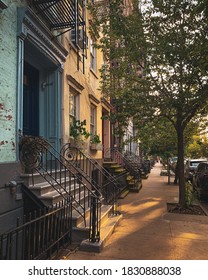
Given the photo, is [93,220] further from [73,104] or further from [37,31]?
[73,104]

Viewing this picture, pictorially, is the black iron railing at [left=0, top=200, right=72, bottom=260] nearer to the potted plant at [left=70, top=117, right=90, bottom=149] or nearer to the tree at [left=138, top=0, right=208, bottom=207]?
the potted plant at [left=70, top=117, right=90, bottom=149]

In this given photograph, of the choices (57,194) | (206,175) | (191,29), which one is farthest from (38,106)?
(206,175)

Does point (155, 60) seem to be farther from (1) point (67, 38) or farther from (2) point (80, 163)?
(2) point (80, 163)

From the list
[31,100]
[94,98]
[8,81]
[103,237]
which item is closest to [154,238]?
[103,237]

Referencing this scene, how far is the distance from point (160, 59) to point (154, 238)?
5553mm

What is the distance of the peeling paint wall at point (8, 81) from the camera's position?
204 inches

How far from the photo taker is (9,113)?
5383mm

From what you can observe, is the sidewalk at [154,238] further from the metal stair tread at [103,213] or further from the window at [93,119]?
the window at [93,119]

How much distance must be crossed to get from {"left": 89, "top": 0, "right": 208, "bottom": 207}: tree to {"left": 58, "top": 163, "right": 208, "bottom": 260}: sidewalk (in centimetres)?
156

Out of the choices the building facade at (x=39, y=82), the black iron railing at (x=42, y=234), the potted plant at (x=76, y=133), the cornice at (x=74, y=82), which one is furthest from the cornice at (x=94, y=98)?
the black iron railing at (x=42, y=234)

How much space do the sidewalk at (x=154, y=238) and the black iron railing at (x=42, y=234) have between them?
0.36 meters

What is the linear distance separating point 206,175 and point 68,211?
764cm

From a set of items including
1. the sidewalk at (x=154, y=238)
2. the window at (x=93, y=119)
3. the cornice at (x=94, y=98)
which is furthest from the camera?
the window at (x=93, y=119)

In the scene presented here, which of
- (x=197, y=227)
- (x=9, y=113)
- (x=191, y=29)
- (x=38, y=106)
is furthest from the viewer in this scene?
(x=191, y=29)
